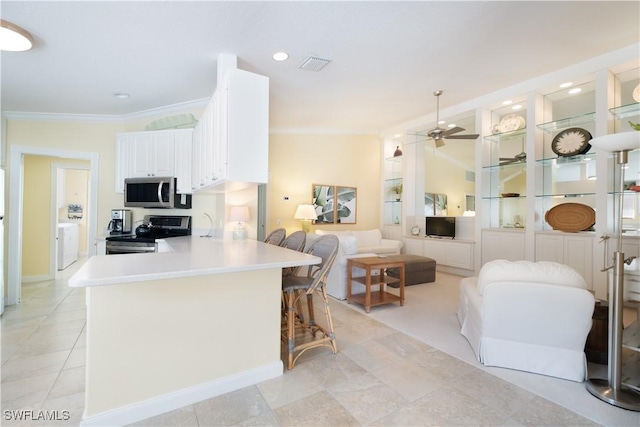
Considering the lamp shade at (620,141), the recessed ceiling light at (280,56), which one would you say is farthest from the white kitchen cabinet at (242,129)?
the lamp shade at (620,141)

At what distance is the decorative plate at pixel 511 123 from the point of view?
4.44m

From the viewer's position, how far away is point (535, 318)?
2109mm

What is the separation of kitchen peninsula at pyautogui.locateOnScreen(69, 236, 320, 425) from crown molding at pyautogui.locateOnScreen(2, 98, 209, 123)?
2.80 metres

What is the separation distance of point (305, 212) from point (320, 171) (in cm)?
107

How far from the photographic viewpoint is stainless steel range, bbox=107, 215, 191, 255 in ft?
11.8

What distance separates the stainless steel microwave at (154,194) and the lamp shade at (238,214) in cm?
62

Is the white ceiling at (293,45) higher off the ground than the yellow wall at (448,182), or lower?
higher

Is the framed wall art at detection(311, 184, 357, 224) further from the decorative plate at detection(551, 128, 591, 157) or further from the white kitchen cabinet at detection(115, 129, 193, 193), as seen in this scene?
the decorative plate at detection(551, 128, 591, 157)

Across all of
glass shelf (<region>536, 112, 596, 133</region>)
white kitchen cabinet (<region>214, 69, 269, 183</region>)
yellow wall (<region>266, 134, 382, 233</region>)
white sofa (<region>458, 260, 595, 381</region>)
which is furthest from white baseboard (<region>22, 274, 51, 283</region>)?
glass shelf (<region>536, 112, 596, 133</region>)

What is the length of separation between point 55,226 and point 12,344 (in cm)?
315

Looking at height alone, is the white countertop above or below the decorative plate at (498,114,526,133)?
below

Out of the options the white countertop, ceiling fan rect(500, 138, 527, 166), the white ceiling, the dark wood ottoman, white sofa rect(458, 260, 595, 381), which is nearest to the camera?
the white countertop

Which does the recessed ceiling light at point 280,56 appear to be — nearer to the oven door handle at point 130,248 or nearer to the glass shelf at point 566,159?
the oven door handle at point 130,248

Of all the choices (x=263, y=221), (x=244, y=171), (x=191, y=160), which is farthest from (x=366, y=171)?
(x=244, y=171)
